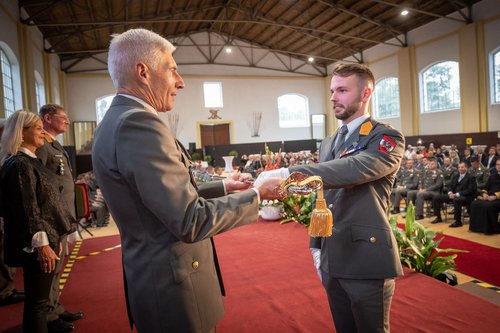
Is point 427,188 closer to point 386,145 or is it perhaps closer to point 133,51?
point 386,145

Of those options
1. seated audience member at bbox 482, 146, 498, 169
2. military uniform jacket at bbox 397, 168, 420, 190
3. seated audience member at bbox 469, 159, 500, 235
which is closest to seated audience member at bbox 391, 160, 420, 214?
military uniform jacket at bbox 397, 168, 420, 190

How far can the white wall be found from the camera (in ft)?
58.7

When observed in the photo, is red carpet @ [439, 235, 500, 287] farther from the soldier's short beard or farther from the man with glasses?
the man with glasses

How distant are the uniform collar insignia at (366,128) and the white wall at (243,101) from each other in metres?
16.6

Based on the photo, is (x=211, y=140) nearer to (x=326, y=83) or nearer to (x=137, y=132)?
(x=326, y=83)

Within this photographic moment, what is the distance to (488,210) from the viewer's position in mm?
5773

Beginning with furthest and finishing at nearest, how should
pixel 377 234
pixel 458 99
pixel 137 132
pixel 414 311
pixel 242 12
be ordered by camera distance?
1. pixel 242 12
2. pixel 458 99
3. pixel 414 311
4. pixel 377 234
5. pixel 137 132

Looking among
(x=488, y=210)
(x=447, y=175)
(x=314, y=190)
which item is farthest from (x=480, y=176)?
(x=314, y=190)

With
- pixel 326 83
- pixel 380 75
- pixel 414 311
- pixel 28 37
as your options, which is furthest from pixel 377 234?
pixel 326 83

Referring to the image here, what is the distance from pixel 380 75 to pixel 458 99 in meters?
4.13

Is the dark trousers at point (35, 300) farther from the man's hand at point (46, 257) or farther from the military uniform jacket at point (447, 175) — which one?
the military uniform jacket at point (447, 175)

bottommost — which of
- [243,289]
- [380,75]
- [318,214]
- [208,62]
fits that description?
[243,289]

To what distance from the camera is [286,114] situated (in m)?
20.5

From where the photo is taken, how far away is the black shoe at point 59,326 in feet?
8.43
